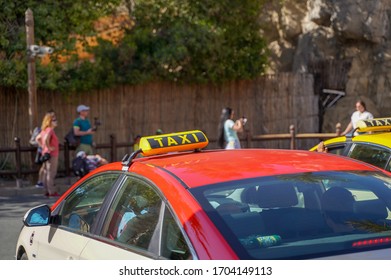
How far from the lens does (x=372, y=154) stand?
834 cm

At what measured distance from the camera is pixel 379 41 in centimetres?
2139

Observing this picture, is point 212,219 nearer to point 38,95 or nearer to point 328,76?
point 38,95

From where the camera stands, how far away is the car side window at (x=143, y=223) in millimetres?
4086

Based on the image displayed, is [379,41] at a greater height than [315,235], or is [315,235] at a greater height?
[379,41]

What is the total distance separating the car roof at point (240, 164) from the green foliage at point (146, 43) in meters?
11.3

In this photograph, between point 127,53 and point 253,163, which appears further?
point 127,53

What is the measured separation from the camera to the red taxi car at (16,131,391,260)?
3.90 metres

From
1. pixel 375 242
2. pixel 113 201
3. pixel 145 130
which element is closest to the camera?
pixel 375 242

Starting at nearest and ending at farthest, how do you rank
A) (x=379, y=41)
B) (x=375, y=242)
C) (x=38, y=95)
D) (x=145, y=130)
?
1. (x=375, y=242)
2. (x=38, y=95)
3. (x=145, y=130)
4. (x=379, y=41)

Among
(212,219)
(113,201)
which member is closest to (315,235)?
(212,219)

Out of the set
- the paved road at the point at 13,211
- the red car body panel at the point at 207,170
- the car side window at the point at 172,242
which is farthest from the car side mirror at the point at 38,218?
the paved road at the point at 13,211

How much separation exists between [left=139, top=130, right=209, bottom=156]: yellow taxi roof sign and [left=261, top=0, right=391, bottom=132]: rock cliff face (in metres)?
16.3

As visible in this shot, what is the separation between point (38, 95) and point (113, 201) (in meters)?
12.3

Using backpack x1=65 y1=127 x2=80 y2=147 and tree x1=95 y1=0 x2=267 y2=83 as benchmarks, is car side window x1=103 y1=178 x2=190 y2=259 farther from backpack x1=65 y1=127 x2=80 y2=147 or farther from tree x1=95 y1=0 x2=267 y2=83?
tree x1=95 y1=0 x2=267 y2=83
